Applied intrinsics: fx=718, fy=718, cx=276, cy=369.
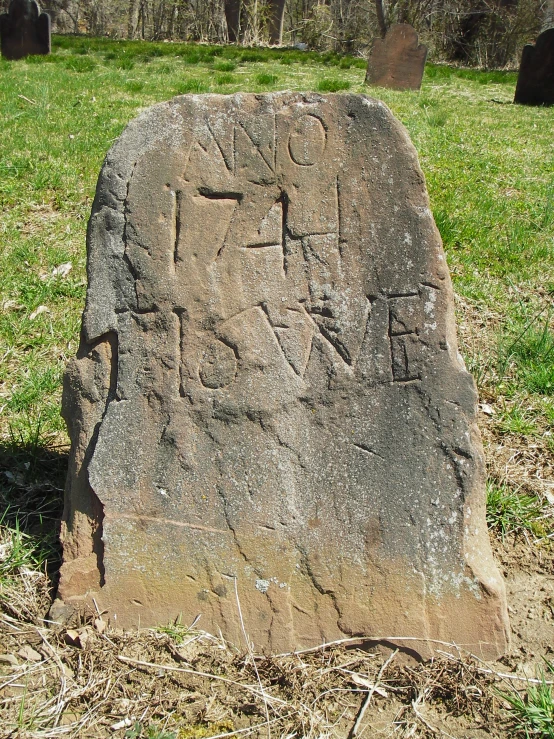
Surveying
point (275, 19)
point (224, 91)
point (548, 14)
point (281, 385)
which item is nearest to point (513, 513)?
point (281, 385)

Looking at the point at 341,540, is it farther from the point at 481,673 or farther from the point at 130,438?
the point at 130,438

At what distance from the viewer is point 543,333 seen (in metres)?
3.54

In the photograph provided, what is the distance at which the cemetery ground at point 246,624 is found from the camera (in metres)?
2.02

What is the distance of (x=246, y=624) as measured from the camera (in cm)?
221

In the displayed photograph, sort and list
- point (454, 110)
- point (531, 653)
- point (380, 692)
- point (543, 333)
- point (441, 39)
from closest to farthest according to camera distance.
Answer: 1. point (380, 692)
2. point (531, 653)
3. point (543, 333)
4. point (454, 110)
5. point (441, 39)

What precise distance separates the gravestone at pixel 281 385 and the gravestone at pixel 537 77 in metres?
8.77

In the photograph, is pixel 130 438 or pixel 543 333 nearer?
pixel 130 438

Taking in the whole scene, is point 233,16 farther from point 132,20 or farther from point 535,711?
point 535,711

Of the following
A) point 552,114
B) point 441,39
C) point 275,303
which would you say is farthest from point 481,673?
point 441,39

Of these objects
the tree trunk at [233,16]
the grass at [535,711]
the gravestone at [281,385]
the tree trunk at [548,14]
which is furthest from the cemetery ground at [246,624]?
the tree trunk at [548,14]

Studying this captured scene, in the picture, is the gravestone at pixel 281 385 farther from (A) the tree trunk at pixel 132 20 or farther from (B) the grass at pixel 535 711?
(A) the tree trunk at pixel 132 20

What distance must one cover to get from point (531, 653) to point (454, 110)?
7.49 metres

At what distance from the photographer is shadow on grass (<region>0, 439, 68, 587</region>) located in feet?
8.16

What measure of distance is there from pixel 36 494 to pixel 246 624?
1057 mm
